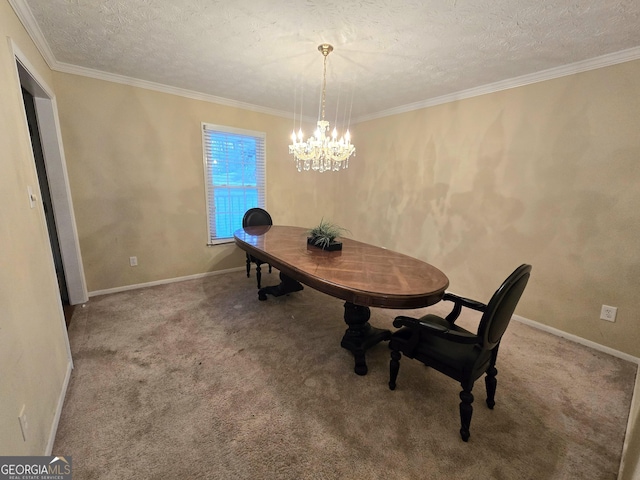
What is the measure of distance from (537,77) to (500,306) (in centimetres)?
257

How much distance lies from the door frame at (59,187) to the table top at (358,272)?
6.08ft

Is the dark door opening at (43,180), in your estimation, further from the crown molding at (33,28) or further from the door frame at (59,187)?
the crown molding at (33,28)

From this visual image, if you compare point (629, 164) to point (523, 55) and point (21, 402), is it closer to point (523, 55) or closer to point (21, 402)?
point (523, 55)

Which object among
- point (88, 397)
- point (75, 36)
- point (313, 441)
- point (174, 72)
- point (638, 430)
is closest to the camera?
point (638, 430)

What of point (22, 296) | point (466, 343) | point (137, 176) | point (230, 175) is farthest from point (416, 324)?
point (137, 176)

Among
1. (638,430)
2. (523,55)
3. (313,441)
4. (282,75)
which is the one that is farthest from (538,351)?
(282,75)

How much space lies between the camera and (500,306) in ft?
4.08

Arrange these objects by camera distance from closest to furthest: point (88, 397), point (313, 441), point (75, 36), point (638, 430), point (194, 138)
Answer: point (638, 430) → point (313, 441) → point (88, 397) → point (75, 36) → point (194, 138)

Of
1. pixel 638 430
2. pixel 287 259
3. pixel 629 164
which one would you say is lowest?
pixel 638 430

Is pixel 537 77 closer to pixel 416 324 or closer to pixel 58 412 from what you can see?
pixel 416 324

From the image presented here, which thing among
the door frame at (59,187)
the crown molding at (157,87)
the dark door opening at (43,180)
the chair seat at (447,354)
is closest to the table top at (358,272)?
the chair seat at (447,354)

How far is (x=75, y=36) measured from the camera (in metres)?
2.05

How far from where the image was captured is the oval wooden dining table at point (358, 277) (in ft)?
4.95

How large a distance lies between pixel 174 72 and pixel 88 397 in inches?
118
